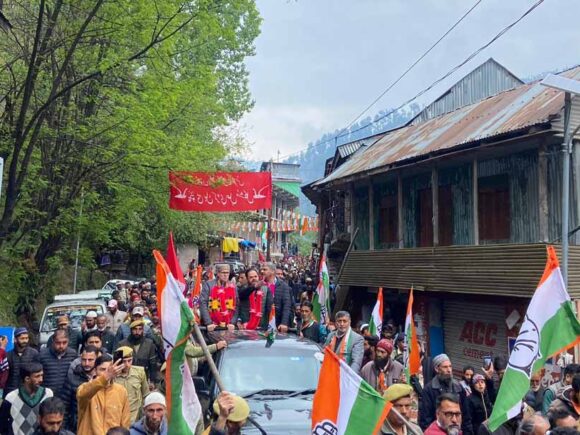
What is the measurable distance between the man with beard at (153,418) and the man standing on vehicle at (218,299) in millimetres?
3946

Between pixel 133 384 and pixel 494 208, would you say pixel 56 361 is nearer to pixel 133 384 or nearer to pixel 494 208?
pixel 133 384

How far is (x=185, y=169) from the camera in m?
17.4

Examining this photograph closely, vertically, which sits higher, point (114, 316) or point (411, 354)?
point (114, 316)

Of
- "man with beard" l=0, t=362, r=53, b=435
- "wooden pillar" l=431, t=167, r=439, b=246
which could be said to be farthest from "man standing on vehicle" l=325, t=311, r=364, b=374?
"wooden pillar" l=431, t=167, r=439, b=246


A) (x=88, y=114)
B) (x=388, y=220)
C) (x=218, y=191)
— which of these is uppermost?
(x=88, y=114)

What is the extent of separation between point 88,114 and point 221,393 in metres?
12.6

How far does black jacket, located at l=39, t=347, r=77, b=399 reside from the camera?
27.1ft

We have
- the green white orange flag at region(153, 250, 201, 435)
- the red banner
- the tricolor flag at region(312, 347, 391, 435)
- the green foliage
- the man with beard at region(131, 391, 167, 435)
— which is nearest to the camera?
the tricolor flag at region(312, 347, 391, 435)

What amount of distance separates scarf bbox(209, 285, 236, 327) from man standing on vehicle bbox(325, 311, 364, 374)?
67.2 inches

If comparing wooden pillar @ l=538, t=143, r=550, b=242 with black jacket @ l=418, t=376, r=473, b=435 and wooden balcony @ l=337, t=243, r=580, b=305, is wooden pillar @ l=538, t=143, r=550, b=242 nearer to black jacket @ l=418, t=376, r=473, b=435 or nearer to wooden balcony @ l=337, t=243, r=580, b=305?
wooden balcony @ l=337, t=243, r=580, b=305

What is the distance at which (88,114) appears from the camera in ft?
53.1

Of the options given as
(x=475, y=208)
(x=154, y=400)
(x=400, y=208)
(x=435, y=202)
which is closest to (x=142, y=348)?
(x=154, y=400)

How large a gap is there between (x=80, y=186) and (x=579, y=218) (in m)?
11.4

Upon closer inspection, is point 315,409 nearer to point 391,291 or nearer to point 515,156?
point 515,156
